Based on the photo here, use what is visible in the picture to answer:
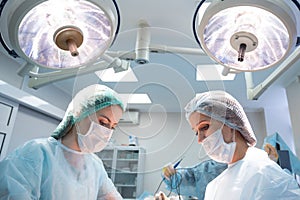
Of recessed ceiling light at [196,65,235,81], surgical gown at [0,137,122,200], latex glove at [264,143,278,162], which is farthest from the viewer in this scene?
latex glove at [264,143,278,162]

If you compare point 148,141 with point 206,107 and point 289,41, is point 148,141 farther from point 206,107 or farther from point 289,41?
point 289,41

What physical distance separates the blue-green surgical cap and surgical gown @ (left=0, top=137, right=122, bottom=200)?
9 cm

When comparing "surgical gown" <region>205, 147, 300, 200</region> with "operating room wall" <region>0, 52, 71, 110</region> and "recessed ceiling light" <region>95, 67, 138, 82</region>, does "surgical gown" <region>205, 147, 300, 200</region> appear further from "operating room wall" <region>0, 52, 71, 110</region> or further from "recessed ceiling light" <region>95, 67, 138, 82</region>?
"operating room wall" <region>0, 52, 71, 110</region>

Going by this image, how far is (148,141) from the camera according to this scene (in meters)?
0.77

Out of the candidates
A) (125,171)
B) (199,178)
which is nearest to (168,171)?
(125,171)

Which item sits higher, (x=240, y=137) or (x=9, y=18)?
(x=9, y=18)

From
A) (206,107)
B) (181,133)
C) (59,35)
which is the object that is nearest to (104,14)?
(59,35)

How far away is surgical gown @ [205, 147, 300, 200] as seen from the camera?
771mm

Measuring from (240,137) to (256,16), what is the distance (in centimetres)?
64

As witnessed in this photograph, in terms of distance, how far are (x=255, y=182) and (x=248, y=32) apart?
590 millimetres

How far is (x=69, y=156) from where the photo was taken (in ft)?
3.23

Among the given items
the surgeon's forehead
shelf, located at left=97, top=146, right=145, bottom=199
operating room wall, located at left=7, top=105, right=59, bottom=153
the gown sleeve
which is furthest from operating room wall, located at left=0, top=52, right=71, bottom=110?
the surgeon's forehead

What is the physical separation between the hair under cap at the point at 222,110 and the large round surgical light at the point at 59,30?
1.34ft

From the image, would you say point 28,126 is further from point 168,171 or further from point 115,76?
point 115,76
